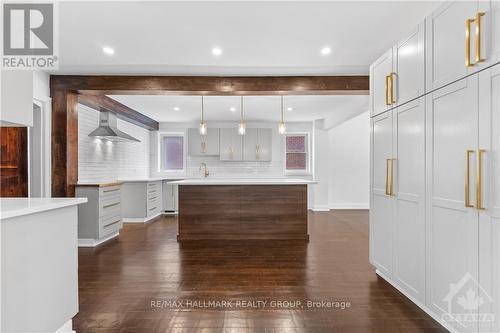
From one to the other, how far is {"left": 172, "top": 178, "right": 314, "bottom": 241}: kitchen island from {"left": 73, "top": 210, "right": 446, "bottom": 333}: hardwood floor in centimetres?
21

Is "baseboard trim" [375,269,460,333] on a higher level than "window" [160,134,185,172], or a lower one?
lower

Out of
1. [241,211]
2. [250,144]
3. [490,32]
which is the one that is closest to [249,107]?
[250,144]

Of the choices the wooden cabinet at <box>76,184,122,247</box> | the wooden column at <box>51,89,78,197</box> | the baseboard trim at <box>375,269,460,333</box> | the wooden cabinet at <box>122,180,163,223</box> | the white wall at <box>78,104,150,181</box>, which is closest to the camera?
the baseboard trim at <box>375,269,460,333</box>

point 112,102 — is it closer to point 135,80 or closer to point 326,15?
point 135,80

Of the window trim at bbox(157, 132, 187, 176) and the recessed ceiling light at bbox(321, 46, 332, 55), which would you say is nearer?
the recessed ceiling light at bbox(321, 46, 332, 55)

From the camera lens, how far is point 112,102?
5.64 meters

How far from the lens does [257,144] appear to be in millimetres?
8039

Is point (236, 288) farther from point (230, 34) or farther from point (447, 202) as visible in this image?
A: point (230, 34)

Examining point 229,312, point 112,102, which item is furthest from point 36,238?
point 112,102

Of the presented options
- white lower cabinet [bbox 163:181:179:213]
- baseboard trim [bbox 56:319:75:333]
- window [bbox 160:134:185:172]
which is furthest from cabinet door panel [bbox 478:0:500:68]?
window [bbox 160:134:185:172]

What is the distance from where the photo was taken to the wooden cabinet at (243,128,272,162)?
802 cm

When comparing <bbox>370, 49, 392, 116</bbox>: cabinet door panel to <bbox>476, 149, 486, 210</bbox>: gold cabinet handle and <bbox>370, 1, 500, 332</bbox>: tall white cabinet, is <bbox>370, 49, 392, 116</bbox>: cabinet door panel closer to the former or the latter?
<bbox>370, 1, 500, 332</bbox>: tall white cabinet

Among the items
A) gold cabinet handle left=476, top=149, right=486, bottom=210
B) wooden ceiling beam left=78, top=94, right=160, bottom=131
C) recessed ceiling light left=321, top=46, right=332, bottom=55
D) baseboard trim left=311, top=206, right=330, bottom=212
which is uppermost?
recessed ceiling light left=321, top=46, right=332, bottom=55

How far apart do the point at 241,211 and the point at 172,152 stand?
4.48 meters
